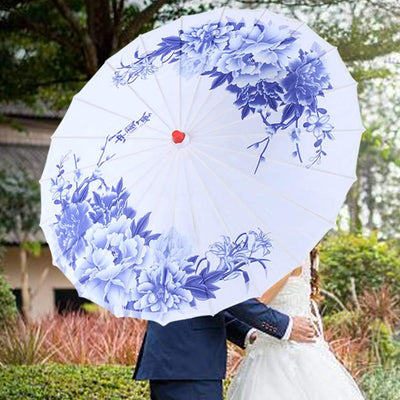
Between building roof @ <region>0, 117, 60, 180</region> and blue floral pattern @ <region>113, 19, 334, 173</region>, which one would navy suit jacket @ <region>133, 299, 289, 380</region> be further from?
building roof @ <region>0, 117, 60, 180</region>

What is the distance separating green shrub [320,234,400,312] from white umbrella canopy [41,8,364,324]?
23.2 ft

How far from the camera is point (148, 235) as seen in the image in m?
3.61

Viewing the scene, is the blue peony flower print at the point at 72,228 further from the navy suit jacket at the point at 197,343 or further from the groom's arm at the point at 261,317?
the groom's arm at the point at 261,317

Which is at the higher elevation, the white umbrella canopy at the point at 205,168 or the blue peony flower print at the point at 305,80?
the blue peony flower print at the point at 305,80

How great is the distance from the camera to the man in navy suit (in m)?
3.69

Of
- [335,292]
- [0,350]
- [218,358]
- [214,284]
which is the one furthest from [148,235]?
[335,292]

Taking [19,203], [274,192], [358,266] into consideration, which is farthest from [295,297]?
[19,203]

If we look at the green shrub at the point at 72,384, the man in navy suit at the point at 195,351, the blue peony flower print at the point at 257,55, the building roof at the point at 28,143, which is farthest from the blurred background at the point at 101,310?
the building roof at the point at 28,143

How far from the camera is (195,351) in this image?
146 inches

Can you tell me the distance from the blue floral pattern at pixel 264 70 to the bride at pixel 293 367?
71cm

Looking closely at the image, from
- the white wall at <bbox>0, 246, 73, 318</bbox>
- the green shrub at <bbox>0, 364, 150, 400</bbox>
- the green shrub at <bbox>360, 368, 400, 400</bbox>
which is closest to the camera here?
the green shrub at <bbox>0, 364, 150, 400</bbox>

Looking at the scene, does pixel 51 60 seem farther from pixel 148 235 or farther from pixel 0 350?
pixel 148 235

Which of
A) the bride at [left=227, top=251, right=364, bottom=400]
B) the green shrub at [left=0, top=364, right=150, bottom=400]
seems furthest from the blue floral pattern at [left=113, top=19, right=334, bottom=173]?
the green shrub at [left=0, top=364, right=150, bottom=400]

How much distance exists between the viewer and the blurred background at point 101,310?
274 inches
